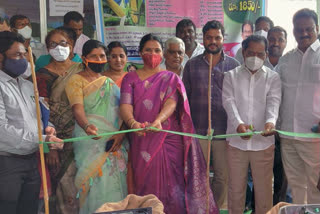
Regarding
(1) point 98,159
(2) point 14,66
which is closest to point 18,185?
(1) point 98,159

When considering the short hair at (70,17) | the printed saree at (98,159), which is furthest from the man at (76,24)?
the printed saree at (98,159)

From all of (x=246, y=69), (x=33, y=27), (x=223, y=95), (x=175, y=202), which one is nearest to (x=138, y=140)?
(x=175, y=202)

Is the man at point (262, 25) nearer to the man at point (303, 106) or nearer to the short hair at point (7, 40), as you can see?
the man at point (303, 106)

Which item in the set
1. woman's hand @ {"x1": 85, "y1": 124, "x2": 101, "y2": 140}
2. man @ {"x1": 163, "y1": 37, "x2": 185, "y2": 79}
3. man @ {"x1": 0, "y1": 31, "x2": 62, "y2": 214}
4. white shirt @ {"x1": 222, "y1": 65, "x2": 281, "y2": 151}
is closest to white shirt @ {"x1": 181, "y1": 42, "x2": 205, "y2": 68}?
man @ {"x1": 163, "y1": 37, "x2": 185, "y2": 79}

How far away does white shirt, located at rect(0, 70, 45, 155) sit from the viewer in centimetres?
279

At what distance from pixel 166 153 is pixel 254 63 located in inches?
44.4

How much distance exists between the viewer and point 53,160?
11.2ft

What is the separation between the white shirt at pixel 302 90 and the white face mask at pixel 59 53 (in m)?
2.10

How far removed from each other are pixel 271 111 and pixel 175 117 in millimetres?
850

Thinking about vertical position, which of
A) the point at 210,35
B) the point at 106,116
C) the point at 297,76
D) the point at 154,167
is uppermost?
the point at 210,35

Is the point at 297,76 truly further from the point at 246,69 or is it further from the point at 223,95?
the point at 223,95

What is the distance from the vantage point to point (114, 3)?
458 centimetres

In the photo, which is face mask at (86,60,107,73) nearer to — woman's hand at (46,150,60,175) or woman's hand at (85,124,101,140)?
woman's hand at (85,124,101,140)

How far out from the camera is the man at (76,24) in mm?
4367
